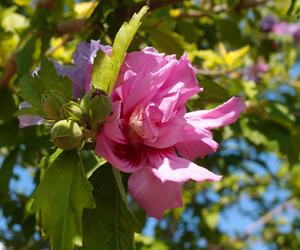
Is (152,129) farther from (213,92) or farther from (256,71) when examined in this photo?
(256,71)

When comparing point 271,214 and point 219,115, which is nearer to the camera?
point 219,115

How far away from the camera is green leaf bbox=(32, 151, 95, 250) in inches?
33.2

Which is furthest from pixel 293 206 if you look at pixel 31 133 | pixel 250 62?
pixel 31 133

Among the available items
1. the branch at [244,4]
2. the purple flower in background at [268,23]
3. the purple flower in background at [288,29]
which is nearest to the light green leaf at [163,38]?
the branch at [244,4]

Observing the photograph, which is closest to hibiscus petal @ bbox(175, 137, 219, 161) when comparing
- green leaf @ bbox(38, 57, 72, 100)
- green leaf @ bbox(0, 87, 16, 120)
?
green leaf @ bbox(38, 57, 72, 100)

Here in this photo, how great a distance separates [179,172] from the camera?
2.74ft

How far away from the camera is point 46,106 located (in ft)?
2.85

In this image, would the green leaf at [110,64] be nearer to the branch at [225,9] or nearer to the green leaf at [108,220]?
the green leaf at [108,220]

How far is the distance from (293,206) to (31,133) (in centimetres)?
295

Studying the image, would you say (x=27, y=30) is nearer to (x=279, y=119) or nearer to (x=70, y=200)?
(x=279, y=119)

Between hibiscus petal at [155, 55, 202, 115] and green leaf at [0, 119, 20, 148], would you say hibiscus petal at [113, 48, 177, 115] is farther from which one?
green leaf at [0, 119, 20, 148]

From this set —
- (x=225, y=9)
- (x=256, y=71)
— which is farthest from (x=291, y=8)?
(x=256, y=71)

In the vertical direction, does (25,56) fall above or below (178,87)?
below

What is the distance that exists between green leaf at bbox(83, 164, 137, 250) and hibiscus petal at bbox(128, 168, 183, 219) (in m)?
0.06
